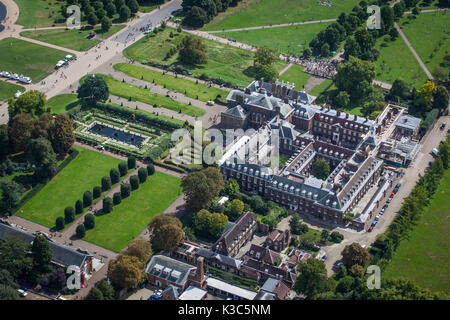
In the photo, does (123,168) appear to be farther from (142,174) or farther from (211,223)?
(211,223)

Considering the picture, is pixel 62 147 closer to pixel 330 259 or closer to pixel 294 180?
pixel 294 180

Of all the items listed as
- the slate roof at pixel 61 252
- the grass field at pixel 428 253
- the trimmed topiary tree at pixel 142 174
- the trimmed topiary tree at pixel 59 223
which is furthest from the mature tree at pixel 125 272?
the grass field at pixel 428 253

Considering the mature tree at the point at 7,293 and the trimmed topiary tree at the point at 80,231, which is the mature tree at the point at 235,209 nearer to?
the trimmed topiary tree at the point at 80,231

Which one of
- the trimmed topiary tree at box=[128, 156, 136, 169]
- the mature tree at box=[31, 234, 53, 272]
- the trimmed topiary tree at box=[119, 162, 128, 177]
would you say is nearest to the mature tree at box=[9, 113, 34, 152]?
the trimmed topiary tree at box=[119, 162, 128, 177]

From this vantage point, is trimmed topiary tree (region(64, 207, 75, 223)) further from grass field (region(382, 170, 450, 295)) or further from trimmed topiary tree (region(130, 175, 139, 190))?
grass field (region(382, 170, 450, 295))

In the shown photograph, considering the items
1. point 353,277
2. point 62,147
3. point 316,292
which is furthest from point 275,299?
point 62,147

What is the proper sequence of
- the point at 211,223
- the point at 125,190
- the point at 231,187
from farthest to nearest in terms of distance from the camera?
the point at 231,187 → the point at 125,190 → the point at 211,223

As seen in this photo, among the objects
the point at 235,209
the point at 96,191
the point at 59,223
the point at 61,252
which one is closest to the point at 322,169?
the point at 235,209
